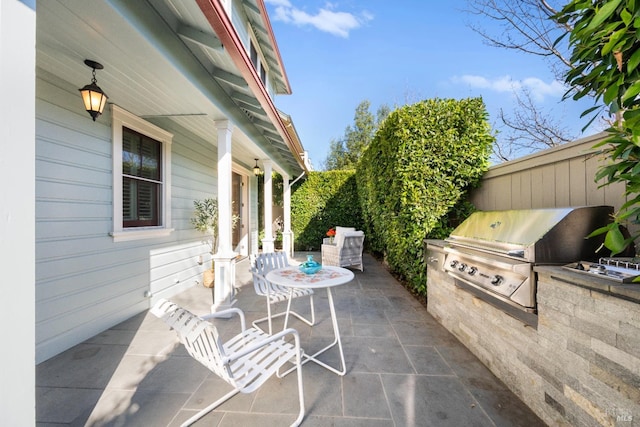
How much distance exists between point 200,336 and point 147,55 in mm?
2128

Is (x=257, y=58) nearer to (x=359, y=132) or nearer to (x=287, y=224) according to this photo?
(x=287, y=224)

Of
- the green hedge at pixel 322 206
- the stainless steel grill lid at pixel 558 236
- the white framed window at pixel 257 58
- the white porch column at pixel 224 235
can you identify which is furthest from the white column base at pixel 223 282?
the green hedge at pixel 322 206

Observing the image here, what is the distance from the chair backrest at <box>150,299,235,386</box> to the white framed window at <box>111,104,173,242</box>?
7.24 ft

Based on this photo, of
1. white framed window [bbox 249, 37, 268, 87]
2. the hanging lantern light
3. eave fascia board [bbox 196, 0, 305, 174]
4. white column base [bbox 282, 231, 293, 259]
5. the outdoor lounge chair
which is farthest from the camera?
white column base [bbox 282, 231, 293, 259]

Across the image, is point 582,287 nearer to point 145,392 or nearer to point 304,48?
point 145,392

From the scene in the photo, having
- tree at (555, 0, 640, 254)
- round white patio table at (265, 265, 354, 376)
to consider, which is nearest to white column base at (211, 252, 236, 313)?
round white patio table at (265, 265, 354, 376)

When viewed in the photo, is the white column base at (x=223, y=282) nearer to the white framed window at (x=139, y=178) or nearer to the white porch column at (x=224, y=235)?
the white porch column at (x=224, y=235)

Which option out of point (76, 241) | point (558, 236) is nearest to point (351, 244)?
point (558, 236)

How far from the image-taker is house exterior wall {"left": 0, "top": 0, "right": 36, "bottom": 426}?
0.88 meters

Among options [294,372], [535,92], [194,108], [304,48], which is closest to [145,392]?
[294,372]

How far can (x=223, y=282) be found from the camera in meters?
3.23

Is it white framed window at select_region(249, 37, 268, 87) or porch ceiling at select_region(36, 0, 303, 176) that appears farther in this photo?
white framed window at select_region(249, 37, 268, 87)

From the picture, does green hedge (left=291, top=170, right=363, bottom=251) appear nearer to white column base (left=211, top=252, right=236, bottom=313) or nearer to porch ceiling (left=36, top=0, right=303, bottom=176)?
porch ceiling (left=36, top=0, right=303, bottom=176)

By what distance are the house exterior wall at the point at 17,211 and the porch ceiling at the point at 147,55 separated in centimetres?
86
